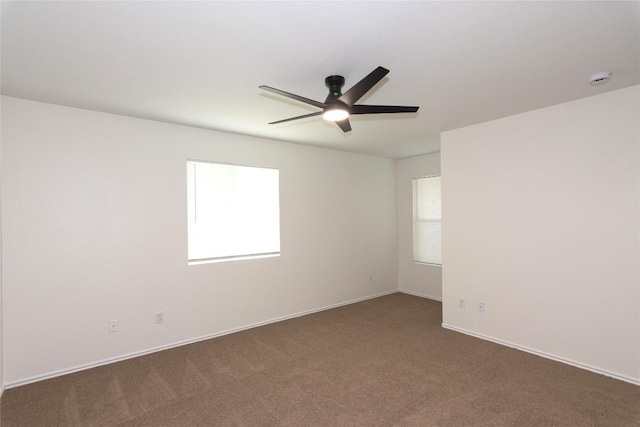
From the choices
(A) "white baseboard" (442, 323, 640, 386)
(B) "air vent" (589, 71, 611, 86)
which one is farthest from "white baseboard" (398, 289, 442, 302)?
(B) "air vent" (589, 71, 611, 86)

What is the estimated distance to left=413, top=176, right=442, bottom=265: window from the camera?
5.60 metres

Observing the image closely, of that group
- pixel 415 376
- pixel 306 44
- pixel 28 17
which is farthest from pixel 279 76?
pixel 415 376

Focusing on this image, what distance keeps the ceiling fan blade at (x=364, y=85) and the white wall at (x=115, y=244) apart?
238 centimetres

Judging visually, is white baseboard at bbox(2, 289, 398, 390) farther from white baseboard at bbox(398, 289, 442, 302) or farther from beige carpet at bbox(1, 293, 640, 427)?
white baseboard at bbox(398, 289, 442, 302)

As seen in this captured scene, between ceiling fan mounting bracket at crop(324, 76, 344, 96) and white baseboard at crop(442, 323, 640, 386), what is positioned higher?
ceiling fan mounting bracket at crop(324, 76, 344, 96)

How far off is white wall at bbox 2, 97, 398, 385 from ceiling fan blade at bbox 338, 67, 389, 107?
2.38 metres

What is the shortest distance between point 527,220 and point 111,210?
4439 mm

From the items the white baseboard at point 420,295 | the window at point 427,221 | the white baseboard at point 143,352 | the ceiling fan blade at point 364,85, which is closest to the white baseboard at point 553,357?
the white baseboard at point 420,295

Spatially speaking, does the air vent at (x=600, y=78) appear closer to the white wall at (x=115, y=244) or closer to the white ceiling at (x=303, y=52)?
the white ceiling at (x=303, y=52)

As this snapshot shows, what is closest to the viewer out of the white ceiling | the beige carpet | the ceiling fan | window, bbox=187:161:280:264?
the white ceiling

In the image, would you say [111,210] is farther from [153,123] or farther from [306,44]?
[306,44]

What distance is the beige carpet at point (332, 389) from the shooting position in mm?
2354

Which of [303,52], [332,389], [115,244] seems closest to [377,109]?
[303,52]

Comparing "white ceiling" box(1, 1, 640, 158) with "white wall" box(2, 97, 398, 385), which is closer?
"white ceiling" box(1, 1, 640, 158)
